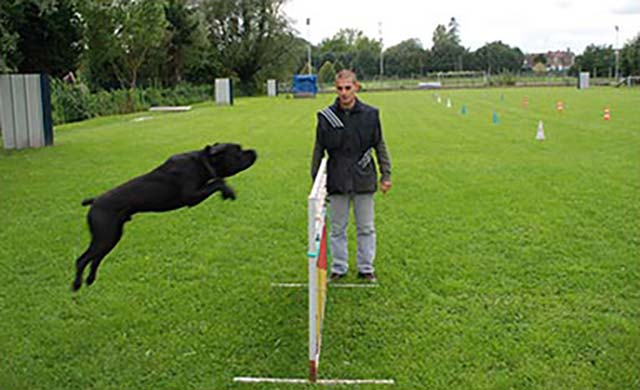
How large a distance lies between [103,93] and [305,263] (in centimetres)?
3095

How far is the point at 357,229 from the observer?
24.0 ft

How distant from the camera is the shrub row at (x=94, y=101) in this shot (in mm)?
31734

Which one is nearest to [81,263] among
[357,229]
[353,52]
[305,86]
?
[357,229]

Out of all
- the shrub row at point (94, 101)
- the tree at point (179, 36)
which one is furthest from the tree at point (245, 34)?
the shrub row at point (94, 101)

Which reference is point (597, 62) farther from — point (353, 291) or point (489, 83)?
point (353, 291)

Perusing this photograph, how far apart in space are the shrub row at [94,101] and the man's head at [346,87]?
26331mm

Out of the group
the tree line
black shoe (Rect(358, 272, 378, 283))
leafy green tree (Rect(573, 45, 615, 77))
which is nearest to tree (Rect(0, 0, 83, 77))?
the tree line

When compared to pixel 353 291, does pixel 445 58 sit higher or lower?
higher

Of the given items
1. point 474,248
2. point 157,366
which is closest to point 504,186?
point 474,248

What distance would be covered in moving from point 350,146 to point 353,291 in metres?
1.44

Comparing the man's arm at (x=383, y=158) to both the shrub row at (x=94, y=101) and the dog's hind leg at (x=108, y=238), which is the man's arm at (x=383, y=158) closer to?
the dog's hind leg at (x=108, y=238)

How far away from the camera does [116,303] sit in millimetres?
6652

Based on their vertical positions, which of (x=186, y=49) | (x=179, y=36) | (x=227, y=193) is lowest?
(x=227, y=193)

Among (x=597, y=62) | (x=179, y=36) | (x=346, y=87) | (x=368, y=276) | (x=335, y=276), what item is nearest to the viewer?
(x=346, y=87)
